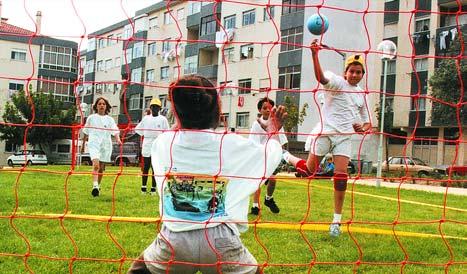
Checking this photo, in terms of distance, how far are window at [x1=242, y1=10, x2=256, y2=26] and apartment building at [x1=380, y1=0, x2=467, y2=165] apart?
25.9 ft

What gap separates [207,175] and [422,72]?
29517 mm

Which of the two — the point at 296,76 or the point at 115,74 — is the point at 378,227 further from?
the point at 115,74

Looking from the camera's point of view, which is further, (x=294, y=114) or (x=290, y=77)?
(x=290, y=77)

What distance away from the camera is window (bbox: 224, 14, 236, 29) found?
36.2m

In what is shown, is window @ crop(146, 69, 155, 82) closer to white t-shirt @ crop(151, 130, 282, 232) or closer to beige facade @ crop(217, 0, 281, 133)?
beige facade @ crop(217, 0, 281, 133)

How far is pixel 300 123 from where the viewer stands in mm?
30375

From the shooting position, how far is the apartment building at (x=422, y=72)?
94.5 feet

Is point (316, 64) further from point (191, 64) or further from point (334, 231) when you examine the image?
point (191, 64)

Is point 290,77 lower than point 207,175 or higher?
higher

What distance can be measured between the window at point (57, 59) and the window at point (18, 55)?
4.54 m

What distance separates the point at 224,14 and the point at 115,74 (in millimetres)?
12288

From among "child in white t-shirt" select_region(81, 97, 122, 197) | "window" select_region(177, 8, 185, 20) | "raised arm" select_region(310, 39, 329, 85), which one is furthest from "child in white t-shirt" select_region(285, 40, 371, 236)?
"window" select_region(177, 8, 185, 20)

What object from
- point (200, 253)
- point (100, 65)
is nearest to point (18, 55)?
point (100, 65)

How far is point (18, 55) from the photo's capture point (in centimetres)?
3841
